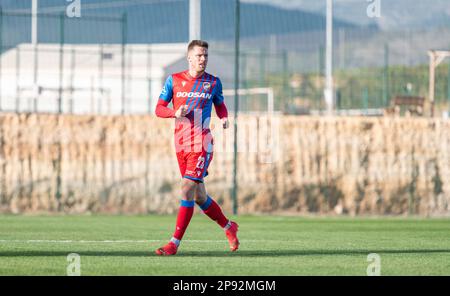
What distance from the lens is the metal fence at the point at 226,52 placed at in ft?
97.6

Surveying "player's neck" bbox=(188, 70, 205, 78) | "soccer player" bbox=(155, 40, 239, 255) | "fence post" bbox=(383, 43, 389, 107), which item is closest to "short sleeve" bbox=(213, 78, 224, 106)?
"soccer player" bbox=(155, 40, 239, 255)

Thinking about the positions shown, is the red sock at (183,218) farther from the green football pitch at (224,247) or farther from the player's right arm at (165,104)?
the player's right arm at (165,104)

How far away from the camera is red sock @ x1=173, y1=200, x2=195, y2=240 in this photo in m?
12.6

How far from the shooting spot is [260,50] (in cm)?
3434

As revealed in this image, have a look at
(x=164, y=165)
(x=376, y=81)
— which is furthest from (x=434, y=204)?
(x=376, y=81)

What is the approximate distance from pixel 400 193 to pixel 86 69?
1545cm

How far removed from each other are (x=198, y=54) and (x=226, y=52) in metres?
19.3

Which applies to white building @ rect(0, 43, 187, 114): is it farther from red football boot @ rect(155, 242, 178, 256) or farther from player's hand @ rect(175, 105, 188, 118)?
red football boot @ rect(155, 242, 178, 256)

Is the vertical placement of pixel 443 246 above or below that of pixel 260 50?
below

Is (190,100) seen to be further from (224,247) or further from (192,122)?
(224,247)

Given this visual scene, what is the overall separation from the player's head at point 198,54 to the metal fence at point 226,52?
47.4 ft

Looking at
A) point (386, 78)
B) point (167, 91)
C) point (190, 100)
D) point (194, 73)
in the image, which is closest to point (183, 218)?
point (190, 100)
